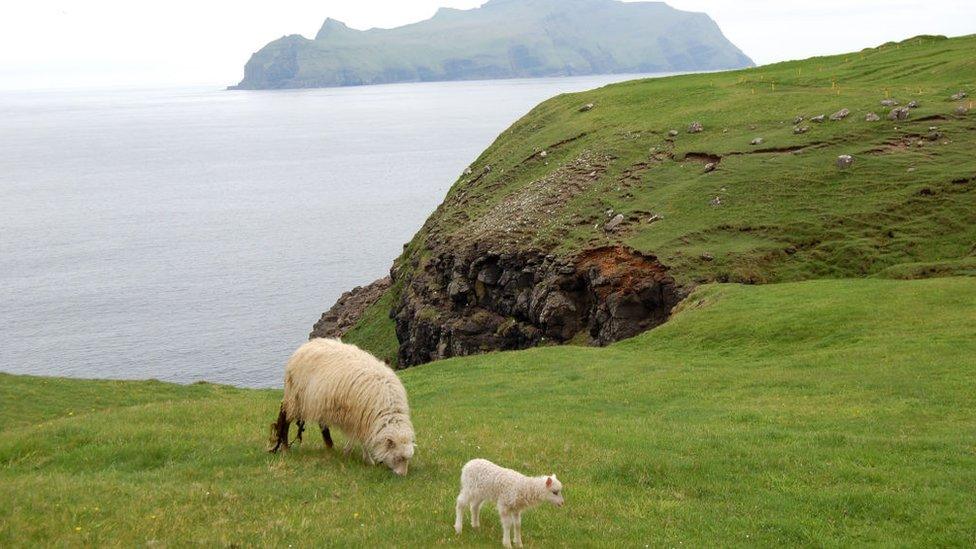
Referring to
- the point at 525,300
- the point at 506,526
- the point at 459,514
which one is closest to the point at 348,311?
the point at 525,300

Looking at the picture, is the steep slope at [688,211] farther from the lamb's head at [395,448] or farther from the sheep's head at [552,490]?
the sheep's head at [552,490]

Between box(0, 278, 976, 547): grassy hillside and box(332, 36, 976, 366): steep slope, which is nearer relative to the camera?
box(0, 278, 976, 547): grassy hillside

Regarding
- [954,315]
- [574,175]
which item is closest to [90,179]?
[574,175]

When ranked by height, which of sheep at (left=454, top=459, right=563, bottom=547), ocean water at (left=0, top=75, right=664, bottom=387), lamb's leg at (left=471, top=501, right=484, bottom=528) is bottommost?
ocean water at (left=0, top=75, right=664, bottom=387)

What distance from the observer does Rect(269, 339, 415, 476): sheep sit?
55.9 ft

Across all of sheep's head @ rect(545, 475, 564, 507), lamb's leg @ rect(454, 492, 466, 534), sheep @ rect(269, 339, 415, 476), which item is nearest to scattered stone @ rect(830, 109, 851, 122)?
sheep @ rect(269, 339, 415, 476)

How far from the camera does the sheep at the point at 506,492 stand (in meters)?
12.9

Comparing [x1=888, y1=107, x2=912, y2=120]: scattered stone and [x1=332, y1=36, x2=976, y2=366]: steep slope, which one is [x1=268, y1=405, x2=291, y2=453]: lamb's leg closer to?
[x1=332, y1=36, x2=976, y2=366]: steep slope

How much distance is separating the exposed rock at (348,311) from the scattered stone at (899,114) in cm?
4369

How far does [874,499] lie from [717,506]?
9.21 ft

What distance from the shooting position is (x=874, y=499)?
15680 mm

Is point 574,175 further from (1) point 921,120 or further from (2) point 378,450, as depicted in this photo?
(2) point 378,450

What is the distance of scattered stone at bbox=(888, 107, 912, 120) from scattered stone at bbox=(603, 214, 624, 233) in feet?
69.7

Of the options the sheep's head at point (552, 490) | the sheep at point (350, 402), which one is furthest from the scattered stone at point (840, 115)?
the sheep's head at point (552, 490)
